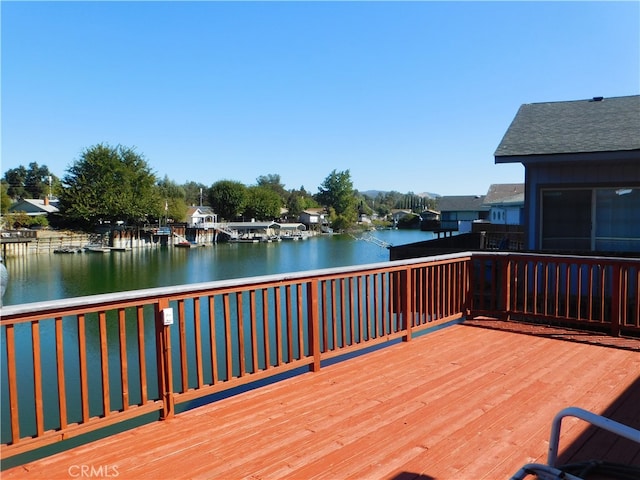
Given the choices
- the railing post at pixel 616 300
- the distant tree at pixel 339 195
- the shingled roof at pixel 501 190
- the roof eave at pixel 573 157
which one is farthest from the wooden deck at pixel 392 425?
the distant tree at pixel 339 195

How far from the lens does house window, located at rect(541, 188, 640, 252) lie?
24.3 feet

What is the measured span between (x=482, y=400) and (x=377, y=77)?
1709cm

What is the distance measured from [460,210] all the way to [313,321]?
157ft

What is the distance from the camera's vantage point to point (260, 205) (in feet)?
258

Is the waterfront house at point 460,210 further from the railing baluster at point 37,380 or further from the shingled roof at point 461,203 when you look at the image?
the railing baluster at point 37,380

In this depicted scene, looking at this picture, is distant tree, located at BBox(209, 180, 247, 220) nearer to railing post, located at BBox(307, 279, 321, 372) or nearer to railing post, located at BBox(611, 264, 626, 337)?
railing post, located at BBox(611, 264, 626, 337)

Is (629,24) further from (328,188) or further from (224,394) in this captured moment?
(328,188)

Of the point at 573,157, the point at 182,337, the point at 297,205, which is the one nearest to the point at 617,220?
the point at 573,157

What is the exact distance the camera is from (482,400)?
308 centimetres

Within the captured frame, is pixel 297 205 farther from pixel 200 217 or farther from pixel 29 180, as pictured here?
pixel 29 180

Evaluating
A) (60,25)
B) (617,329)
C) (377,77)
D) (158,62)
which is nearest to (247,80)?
(158,62)

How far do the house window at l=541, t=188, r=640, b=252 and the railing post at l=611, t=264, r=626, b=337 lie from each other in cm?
325

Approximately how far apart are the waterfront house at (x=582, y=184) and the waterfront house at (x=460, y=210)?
40.0 m

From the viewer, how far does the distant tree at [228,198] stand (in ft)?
254
